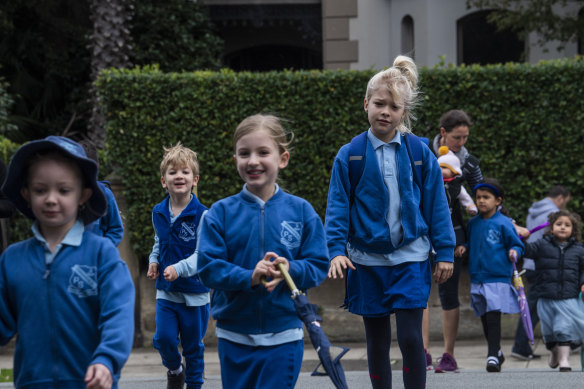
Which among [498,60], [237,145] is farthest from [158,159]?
[498,60]

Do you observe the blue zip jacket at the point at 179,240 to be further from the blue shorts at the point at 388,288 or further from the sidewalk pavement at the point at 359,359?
the sidewalk pavement at the point at 359,359

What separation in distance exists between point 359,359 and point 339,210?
435cm

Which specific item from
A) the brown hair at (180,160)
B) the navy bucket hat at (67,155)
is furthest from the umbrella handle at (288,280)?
the brown hair at (180,160)

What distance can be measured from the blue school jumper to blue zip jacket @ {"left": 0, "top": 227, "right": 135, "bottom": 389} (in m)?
2.55

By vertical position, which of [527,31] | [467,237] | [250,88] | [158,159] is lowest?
[467,237]

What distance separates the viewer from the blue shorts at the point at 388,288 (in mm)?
4660

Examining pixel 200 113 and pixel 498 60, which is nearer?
pixel 200 113

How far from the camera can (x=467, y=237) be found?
24.0 ft

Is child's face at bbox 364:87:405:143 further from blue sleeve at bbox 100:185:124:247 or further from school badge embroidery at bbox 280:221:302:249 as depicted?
blue sleeve at bbox 100:185:124:247

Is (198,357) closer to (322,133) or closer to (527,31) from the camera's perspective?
(322,133)

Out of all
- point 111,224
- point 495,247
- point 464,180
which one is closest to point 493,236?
point 495,247

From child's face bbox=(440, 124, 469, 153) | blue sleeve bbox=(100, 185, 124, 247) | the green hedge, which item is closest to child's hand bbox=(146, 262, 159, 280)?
blue sleeve bbox=(100, 185, 124, 247)

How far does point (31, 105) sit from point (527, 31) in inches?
309

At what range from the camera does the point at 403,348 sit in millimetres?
4645
